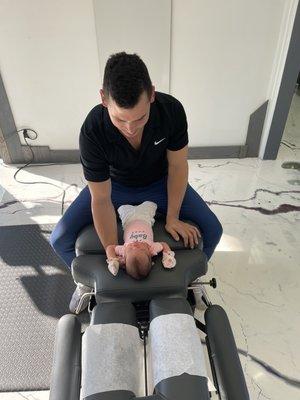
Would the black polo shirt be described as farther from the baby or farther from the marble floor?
the marble floor

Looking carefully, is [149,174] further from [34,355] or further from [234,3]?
[234,3]

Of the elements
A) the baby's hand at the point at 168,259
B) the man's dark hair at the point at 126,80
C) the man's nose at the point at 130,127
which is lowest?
the baby's hand at the point at 168,259

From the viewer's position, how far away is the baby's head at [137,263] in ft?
2.98

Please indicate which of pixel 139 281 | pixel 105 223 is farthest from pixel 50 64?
pixel 139 281

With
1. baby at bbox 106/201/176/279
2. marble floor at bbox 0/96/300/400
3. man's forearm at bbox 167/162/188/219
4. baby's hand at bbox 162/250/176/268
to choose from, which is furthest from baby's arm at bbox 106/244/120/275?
marble floor at bbox 0/96/300/400

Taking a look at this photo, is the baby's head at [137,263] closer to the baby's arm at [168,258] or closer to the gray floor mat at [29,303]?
the baby's arm at [168,258]

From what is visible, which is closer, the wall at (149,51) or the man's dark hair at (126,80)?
the man's dark hair at (126,80)

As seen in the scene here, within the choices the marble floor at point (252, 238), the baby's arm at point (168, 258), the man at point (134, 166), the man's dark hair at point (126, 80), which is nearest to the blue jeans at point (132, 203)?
the man at point (134, 166)

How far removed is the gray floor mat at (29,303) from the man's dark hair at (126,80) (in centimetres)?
85

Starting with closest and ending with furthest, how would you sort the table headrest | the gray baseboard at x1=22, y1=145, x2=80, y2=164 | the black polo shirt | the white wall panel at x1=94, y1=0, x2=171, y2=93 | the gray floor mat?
the table headrest < the black polo shirt < the gray floor mat < the white wall panel at x1=94, y1=0, x2=171, y2=93 < the gray baseboard at x1=22, y1=145, x2=80, y2=164

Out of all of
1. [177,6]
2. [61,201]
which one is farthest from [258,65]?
[61,201]

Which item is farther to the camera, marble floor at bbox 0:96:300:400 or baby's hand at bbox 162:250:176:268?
marble floor at bbox 0:96:300:400

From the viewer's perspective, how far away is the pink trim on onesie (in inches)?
38.6

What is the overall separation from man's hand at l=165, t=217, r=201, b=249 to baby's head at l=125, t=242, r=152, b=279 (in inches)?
6.2
